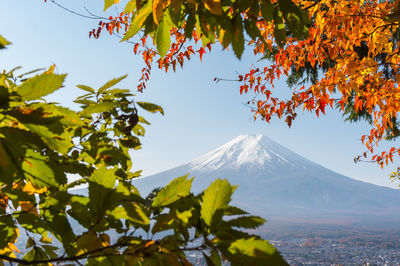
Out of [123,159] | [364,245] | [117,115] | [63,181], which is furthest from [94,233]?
[364,245]

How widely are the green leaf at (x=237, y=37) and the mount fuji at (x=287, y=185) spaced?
352 ft

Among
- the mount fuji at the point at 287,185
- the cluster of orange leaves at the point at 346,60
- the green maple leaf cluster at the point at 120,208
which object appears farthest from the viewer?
the mount fuji at the point at 287,185

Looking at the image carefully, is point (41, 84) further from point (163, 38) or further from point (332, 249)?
point (332, 249)

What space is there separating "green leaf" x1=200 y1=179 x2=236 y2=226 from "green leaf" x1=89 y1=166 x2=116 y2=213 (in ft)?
0.66

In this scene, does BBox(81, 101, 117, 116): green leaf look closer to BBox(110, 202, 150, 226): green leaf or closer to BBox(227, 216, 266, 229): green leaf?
BBox(110, 202, 150, 226): green leaf

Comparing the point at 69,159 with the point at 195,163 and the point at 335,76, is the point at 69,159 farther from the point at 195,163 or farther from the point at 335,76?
the point at 195,163

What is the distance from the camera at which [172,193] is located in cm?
63

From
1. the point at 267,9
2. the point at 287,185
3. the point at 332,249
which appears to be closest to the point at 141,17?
the point at 267,9

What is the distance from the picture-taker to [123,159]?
128 centimetres

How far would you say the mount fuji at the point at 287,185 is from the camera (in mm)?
111688

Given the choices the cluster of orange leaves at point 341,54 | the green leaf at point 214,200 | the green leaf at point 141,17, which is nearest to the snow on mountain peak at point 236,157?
the cluster of orange leaves at point 341,54

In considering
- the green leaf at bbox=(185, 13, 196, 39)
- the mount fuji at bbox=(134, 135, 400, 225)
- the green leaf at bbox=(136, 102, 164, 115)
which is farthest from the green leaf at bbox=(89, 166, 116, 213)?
the mount fuji at bbox=(134, 135, 400, 225)

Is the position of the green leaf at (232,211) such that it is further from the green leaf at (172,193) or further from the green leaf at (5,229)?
the green leaf at (5,229)

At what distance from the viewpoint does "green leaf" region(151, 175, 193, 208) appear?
0.63 m
